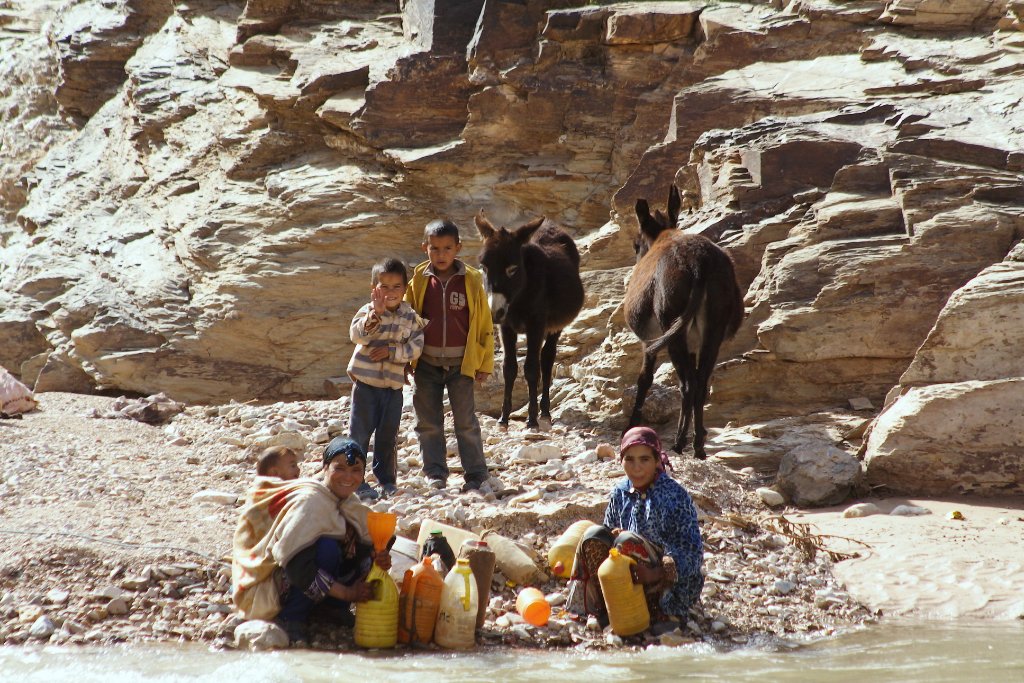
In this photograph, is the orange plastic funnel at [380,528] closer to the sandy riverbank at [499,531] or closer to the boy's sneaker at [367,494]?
the sandy riverbank at [499,531]

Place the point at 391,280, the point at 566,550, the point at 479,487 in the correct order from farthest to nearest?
the point at 479,487 → the point at 391,280 → the point at 566,550

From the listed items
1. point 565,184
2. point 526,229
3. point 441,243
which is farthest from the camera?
point 565,184

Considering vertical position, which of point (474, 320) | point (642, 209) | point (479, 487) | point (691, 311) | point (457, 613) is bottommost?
point (479, 487)

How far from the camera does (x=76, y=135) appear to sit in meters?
16.5

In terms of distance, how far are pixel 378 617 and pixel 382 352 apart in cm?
207

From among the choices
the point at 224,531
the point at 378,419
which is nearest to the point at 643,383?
the point at 378,419

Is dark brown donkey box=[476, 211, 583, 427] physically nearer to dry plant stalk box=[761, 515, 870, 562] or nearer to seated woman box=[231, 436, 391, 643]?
dry plant stalk box=[761, 515, 870, 562]

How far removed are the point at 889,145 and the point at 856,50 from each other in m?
3.33

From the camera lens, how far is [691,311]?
7.00 meters

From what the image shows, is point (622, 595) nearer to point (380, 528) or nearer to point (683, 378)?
point (380, 528)

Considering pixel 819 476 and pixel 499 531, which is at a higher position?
pixel 499 531

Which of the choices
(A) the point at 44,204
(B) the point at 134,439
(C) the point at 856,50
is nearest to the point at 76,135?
(A) the point at 44,204

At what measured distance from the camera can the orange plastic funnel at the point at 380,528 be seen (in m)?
4.24

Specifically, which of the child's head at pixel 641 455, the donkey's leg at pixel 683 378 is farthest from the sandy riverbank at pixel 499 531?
the child's head at pixel 641 455
